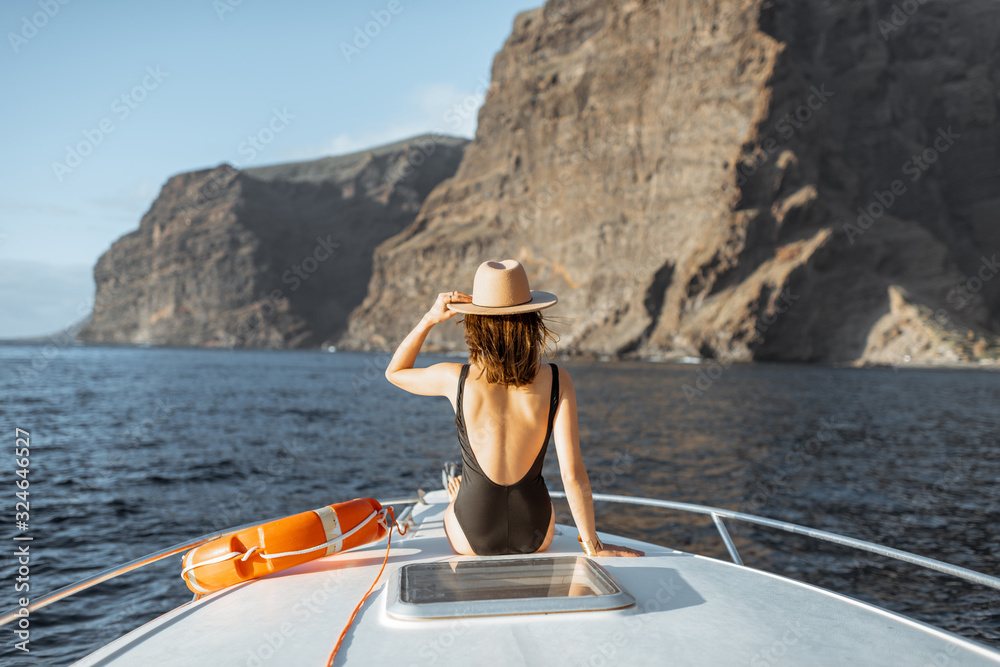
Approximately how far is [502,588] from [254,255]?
174219mm

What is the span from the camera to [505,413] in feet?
9.77

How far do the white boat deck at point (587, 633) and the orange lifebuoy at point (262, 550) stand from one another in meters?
0.15

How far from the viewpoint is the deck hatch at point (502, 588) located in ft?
6.98

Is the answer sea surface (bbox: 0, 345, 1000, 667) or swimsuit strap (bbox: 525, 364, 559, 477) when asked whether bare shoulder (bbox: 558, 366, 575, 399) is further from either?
sea surface (bbox: 0, 345, 1000, 667)

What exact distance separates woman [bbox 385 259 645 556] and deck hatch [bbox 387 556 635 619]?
517mm

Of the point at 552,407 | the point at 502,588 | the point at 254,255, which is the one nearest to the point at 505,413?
the point at 552,407

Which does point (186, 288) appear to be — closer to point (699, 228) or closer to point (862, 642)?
point (699, 228)

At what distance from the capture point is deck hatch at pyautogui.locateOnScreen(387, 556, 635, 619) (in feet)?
6.98

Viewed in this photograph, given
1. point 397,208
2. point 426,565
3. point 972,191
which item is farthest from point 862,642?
point 397,208

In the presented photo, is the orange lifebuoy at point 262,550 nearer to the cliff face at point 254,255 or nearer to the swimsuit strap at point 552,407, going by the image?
the swimsuit strap at point 552,407

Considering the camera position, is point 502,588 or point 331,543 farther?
point 331,543

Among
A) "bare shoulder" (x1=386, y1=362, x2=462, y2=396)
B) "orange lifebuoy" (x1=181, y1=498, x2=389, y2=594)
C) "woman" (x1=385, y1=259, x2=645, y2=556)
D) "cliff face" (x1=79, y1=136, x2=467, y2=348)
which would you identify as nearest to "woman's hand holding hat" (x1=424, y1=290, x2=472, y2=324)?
"woman" (x1=385, y1=259, x2=645, y2=556)

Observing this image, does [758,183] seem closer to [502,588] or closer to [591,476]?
[591,476]

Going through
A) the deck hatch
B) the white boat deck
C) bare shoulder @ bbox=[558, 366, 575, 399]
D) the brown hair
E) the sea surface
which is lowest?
the sea surface
